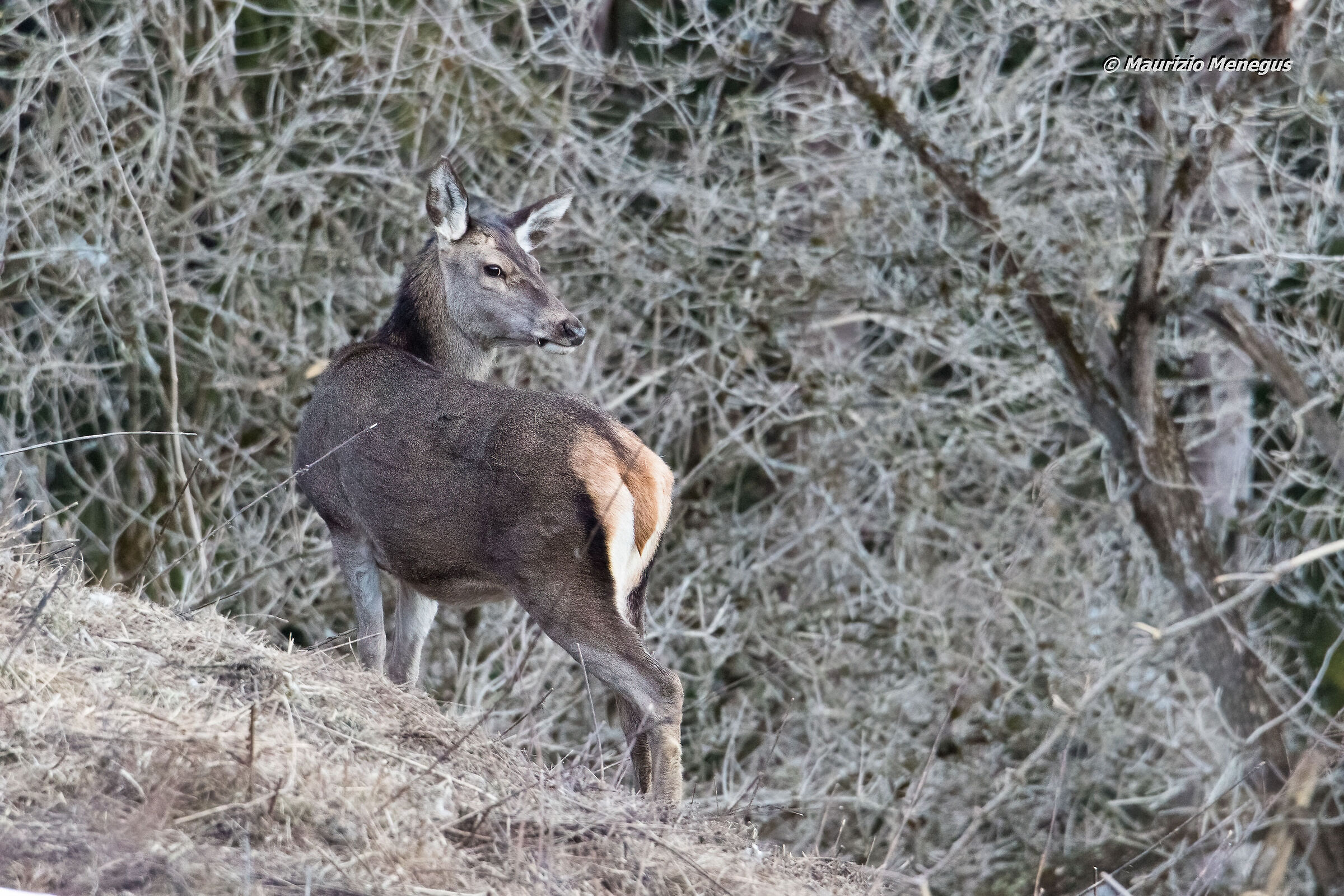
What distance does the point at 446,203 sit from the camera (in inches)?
259

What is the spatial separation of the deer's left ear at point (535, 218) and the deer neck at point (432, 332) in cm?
46

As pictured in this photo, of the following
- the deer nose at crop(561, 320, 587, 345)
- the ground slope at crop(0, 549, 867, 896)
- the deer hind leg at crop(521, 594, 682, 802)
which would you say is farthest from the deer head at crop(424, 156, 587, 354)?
the ground slope at crop(0, 549, 867, 896)

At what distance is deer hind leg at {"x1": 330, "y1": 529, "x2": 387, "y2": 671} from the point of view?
19.5ft

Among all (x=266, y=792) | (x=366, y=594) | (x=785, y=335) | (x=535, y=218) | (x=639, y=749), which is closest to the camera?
(x=266, y=792)

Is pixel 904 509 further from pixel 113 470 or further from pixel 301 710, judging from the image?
pixel 301 710

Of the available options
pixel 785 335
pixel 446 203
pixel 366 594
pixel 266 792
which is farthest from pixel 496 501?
pixel 785 335

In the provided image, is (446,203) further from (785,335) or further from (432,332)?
(785,335)

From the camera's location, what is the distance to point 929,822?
11133mm

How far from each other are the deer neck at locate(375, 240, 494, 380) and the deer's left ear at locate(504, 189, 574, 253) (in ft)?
1.51

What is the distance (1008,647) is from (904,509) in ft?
4.04

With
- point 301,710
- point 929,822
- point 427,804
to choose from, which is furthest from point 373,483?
point 929,822

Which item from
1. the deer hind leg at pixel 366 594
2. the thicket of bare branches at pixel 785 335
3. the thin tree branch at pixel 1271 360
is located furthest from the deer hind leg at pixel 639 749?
the thin tree branch at pixel 1271 360

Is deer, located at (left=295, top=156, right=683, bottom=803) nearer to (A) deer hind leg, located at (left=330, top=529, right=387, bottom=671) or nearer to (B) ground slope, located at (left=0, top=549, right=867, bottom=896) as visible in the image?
(A) deer hind leg, located at (left=330, top=529, right=387, bottom=671)

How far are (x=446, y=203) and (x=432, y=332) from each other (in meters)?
0.52
